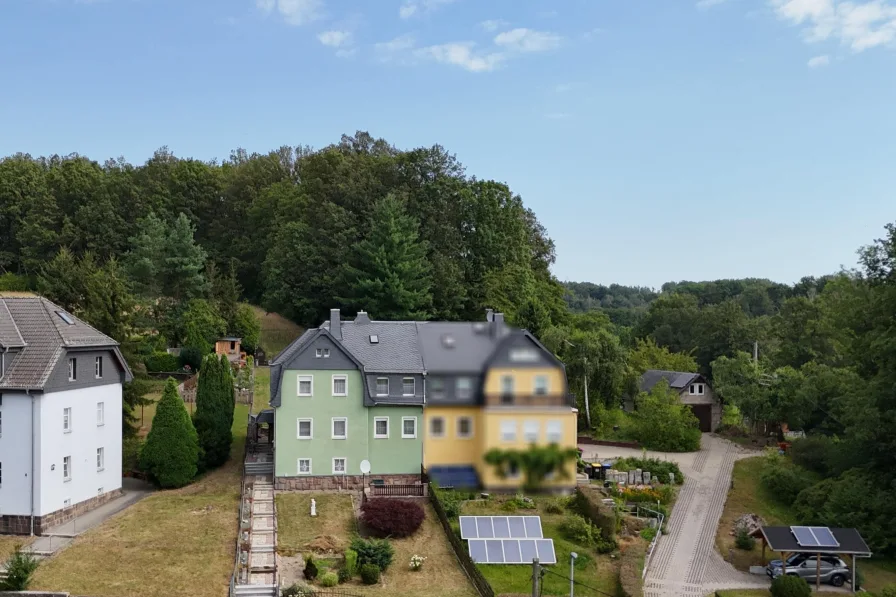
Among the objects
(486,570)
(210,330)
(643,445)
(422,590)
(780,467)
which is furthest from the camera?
(210,330)

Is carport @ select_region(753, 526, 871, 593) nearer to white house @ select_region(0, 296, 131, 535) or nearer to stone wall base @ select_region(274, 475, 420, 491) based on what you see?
stone wall base @ select_region(274, 475, 420, 491)

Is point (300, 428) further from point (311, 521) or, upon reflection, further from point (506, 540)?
point (506, 540)

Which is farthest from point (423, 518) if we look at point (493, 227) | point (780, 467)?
point (493, 227)

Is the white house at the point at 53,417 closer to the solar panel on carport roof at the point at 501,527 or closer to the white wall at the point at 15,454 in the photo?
the white wall at the point at 15,454

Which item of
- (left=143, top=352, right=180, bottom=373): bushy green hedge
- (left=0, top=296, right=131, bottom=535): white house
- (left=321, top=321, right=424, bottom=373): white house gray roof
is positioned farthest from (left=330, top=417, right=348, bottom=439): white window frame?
(left=143, top=352, right=180, bottom=373): bushy green hedge

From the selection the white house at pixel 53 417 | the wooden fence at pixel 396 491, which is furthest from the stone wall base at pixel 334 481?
the white house at pixel 53 417

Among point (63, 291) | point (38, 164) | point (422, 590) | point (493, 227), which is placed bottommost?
point (422, 590)

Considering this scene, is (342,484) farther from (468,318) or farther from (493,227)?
(493,227)
